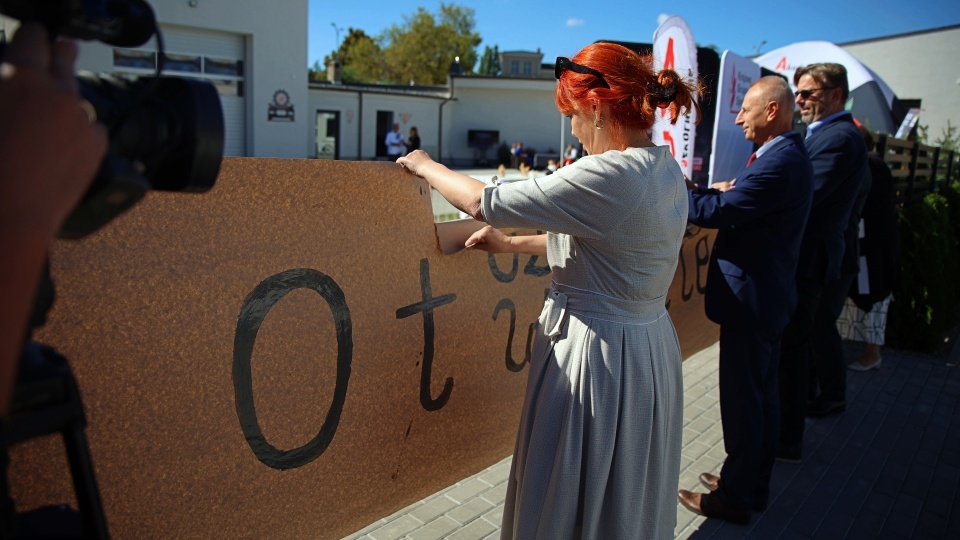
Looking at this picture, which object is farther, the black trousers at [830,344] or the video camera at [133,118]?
the black trousers at [830,344]

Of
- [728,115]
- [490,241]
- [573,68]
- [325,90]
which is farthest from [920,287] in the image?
[325,90]

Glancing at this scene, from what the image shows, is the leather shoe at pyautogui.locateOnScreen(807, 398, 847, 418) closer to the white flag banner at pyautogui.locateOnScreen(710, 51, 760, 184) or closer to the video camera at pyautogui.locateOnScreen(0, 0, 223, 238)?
the white flag banner at pyautogui.locateOnScreen(710, 51, 760, 184)

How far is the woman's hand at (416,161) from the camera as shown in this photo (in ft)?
7.71

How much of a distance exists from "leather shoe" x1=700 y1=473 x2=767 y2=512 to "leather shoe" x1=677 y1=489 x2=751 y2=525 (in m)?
0.08

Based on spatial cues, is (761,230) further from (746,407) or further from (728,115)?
(728,115)

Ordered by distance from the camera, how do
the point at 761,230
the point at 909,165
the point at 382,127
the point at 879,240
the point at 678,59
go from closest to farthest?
the point at 761,230, the point at 879,240, the point at 678,59, the point at 909,165, the point at 382,127

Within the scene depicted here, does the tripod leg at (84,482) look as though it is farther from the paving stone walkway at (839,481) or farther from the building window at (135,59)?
the building window at (135,59)

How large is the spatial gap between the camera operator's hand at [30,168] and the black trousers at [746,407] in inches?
109

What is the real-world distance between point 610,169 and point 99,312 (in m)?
1.35

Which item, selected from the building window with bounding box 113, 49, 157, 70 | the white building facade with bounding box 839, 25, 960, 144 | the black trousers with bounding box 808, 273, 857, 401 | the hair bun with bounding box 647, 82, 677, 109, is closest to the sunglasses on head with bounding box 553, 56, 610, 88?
the hair bun with bounding box 647, 82, 677, 109

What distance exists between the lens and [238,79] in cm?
2028

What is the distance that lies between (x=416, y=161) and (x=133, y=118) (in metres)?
1.43

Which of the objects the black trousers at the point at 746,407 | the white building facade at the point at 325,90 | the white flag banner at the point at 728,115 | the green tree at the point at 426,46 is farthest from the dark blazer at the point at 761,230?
the green tree at the point at 426,46

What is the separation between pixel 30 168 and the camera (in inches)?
29.8
